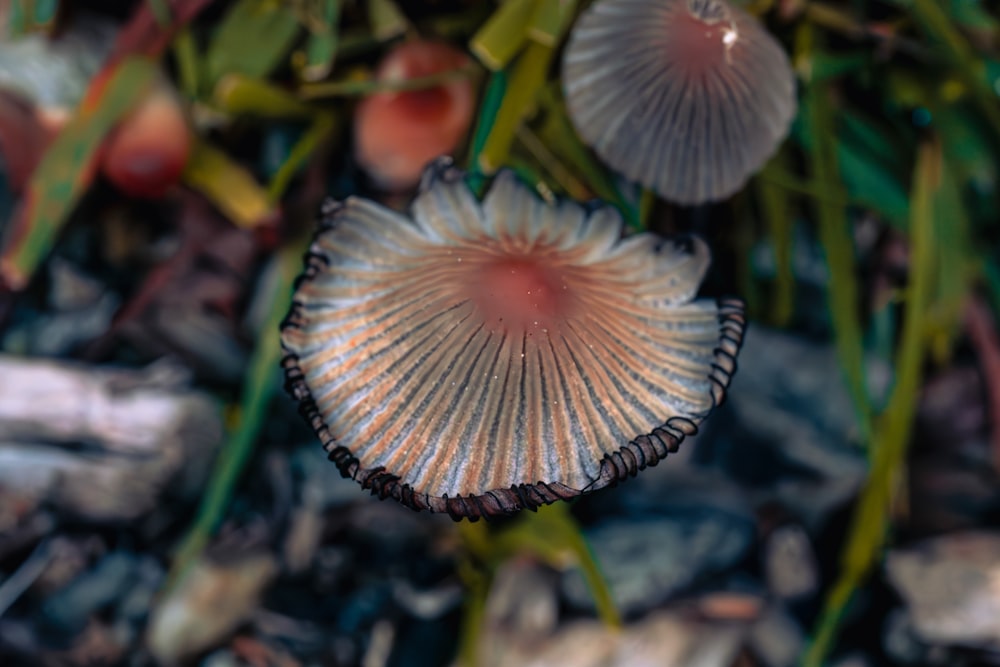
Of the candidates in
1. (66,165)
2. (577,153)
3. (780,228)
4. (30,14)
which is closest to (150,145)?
(66,165)

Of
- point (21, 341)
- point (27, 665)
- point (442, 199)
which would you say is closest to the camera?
point (442, 199)

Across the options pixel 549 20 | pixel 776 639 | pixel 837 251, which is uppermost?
pixel 549 20

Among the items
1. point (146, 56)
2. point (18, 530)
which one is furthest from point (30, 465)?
point (146, 56)

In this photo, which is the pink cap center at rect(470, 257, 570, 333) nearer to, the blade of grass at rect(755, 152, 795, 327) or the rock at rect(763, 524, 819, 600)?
the blade of grass at rect(755, 152, 795, 327)

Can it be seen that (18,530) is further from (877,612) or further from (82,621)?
(877,612)

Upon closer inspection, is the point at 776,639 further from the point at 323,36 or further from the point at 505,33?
the point at 323,36

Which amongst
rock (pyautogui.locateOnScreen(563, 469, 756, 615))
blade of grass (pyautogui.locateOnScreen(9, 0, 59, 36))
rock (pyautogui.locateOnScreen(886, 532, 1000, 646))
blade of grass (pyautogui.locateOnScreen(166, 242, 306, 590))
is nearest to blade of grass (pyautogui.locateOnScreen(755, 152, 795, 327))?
rock (pyautogui.locateOnScreen(563, 469, 756, 615))
